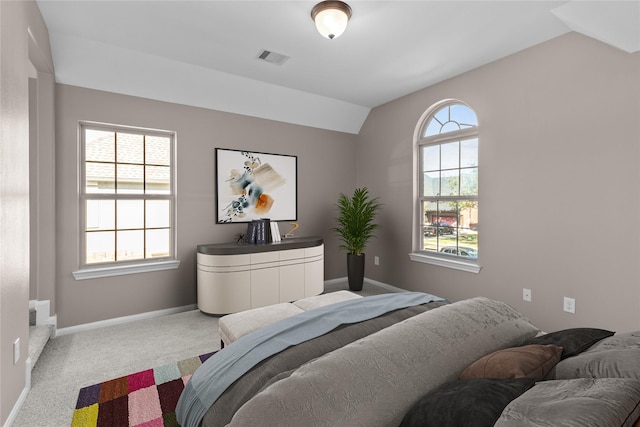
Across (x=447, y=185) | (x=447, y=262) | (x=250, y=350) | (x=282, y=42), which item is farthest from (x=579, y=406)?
(x=447, y=185)

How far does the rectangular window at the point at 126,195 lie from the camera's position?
3.26 meters

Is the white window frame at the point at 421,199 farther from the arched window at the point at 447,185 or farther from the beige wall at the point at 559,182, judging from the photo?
the beige wall at the point at 559,182

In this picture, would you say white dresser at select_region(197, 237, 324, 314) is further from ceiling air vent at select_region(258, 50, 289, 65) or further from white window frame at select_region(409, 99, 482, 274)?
ceiling air vent at select_region(258, 50, 289, 65)

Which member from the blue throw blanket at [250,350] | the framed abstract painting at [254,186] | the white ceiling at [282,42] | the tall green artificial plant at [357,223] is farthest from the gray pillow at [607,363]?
the framed abstract painting at [254,186]

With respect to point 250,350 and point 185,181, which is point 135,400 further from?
point 185,181

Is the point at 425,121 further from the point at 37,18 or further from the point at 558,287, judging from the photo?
the point at 37,18

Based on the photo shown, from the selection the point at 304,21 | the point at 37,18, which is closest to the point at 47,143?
the point at 37,18

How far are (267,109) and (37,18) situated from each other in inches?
89.9

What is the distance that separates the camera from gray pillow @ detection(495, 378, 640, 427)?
66cm

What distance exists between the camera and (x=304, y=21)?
258cm

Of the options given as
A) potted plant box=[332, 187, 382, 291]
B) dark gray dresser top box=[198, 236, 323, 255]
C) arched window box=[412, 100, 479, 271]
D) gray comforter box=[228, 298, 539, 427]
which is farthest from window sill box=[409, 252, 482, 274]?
gray comforter box=[228, 298, 539, 427]

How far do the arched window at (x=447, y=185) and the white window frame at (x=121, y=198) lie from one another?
306 cm

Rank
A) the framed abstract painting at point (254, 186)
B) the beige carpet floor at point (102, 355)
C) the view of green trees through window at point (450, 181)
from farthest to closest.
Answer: the framed abstract painting at point (254, 186), the view of green trees through window at point (450, 181), the beige carpet floor at point (102, 355)

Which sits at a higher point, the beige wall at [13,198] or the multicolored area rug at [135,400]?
the beige wall at [13,198]
